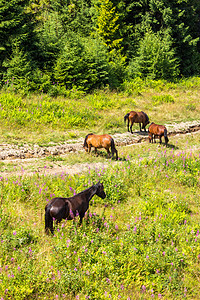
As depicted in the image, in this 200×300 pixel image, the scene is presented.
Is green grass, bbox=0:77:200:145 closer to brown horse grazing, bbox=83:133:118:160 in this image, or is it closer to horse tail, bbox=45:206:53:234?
brown horse grazing, bbox=83:133:118:160

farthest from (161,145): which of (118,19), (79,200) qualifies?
(118,19)

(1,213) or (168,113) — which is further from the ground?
(168,113)

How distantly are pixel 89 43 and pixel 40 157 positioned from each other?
1677 cm

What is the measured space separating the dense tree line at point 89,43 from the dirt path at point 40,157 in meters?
6.92

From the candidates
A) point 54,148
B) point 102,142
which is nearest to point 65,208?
point 102,142

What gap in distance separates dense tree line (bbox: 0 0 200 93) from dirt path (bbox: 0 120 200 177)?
22.7ft

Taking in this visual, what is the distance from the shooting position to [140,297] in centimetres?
481

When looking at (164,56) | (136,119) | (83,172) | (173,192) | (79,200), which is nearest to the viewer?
(79,200)

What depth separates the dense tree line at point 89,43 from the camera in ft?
63.2

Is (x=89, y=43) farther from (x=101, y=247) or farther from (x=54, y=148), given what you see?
(x=101, y=247)

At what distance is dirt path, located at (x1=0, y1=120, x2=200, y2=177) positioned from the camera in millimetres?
10336

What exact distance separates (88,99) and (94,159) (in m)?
9.09

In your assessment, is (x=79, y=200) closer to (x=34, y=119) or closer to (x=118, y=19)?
(x=34, y=119)

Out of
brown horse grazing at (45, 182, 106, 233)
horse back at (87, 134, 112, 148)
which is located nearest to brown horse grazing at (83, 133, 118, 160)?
horse back at (87, 134, 112, 148)
